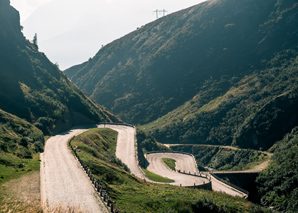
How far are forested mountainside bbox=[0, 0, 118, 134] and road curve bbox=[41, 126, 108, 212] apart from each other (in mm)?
37379

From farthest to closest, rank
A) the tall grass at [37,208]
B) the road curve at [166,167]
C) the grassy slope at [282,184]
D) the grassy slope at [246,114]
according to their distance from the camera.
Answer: the grassy slope at [246,114]
the road curve at [166,167]
the grassy slope at [282,184]
the tall grass at [37,208]

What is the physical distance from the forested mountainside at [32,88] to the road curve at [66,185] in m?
37.4

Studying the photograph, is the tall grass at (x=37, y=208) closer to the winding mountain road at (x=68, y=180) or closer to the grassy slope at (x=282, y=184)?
the winding mountain road at (x=68, y=180)

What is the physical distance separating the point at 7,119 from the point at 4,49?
55.4 metres

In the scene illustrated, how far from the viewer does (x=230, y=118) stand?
16238 centimetres

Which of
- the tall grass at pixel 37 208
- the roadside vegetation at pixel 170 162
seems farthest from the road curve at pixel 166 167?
the tall grass at pixel 37 208

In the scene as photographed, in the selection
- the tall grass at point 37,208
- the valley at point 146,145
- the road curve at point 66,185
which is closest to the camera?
the tall grass at point 37,208

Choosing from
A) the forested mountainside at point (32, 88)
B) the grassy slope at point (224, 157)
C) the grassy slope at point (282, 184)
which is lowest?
the grassy slope at point (224, 157)

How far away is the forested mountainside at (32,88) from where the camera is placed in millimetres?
80181

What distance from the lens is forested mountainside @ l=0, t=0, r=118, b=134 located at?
80181 mm

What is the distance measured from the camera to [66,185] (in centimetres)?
3078

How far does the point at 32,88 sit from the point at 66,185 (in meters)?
75.7

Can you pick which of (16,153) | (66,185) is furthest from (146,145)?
(66,185)

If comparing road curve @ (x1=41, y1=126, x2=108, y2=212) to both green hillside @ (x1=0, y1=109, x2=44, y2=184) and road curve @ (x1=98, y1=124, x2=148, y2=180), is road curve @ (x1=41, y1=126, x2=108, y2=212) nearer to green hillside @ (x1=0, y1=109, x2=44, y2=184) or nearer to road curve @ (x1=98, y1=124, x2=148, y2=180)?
green hillside @ (x1=0, y1=109, x2=44, y2=184)
